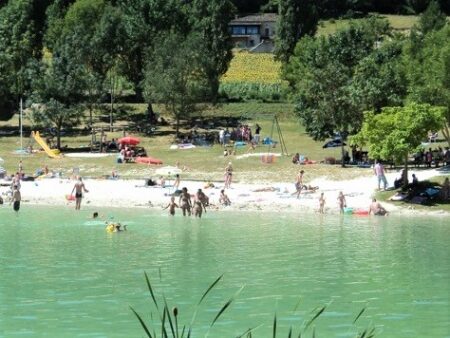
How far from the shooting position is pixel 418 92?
51.3 m

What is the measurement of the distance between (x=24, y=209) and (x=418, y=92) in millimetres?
19566

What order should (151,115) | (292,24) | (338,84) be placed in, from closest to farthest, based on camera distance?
(338,84)
(151,115)
(292,24)

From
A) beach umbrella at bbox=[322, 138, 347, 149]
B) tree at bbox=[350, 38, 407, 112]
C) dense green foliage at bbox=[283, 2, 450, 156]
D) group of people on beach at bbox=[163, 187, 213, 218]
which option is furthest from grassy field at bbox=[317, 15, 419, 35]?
group of people on beach at bbox=[163, 187, 213, 218]

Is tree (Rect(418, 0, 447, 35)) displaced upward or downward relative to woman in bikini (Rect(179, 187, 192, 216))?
upward

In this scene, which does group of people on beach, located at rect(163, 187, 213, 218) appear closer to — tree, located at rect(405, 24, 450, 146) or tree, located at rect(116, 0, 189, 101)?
tree, located at rect(405, 24, 450, 146)

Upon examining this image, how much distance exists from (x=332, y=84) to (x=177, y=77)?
572 inches

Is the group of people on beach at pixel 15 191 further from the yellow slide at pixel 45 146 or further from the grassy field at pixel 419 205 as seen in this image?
the grassy field at pixel 419 205

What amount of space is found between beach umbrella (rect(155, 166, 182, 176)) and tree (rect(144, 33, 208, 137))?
13569 millimetres

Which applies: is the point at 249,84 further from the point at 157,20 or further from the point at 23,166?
the point at 23,166

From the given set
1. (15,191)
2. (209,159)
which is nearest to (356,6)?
(209,159)

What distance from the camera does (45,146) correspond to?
2549 inches

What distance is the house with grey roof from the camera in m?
125

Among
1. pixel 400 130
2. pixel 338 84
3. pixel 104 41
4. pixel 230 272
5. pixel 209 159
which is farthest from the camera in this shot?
pixel 104 41

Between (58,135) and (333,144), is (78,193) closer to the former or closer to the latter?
(58,135)
